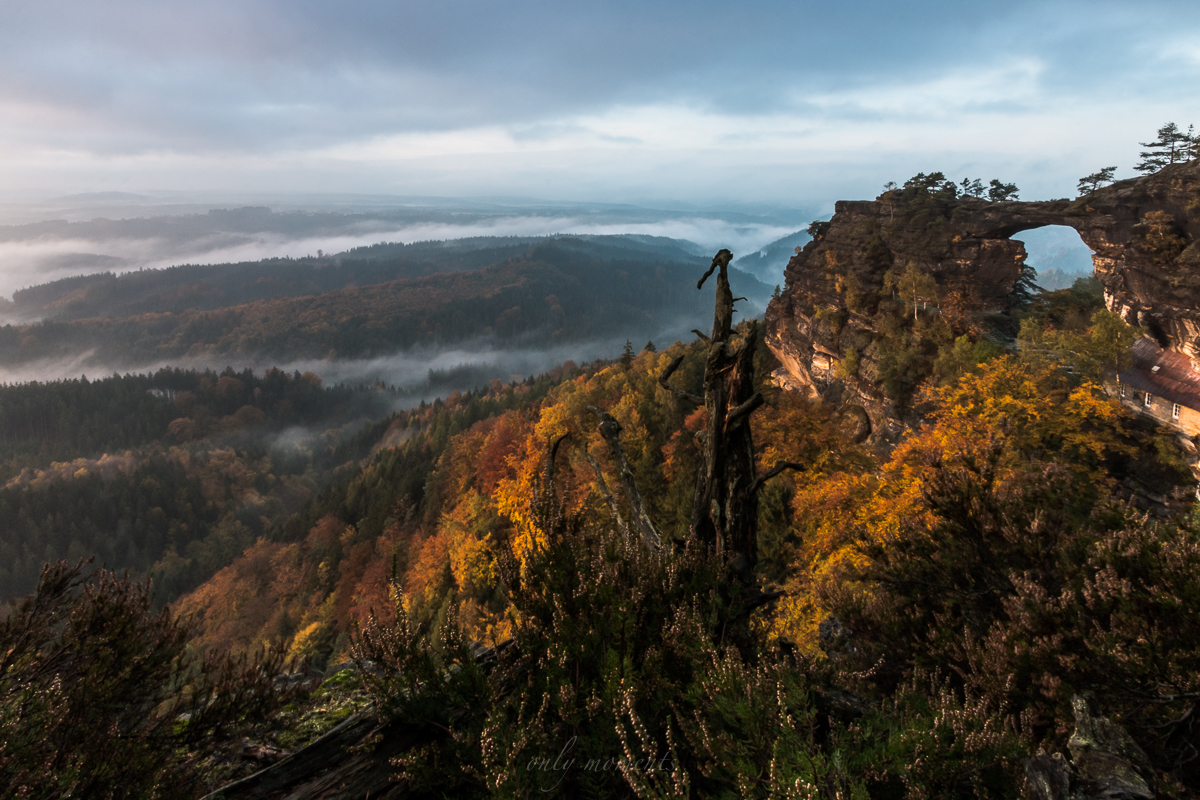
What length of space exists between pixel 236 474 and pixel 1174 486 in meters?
182

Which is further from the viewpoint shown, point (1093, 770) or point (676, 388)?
point (676, 388)

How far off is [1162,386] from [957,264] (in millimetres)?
15689

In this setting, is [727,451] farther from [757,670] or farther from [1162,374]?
[1162,374]

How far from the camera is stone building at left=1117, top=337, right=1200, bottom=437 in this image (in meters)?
26.2

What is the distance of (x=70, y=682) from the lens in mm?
4281

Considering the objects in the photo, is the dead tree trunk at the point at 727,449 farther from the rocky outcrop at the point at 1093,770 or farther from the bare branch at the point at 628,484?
the rocky outcrop at the point at 1093,770

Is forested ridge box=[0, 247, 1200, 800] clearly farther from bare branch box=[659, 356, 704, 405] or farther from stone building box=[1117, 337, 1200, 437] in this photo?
stone building box=[1117, 337, 1200, 437]

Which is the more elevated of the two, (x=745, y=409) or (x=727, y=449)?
(x=745, y=409)

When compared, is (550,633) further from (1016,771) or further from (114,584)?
(114,584)

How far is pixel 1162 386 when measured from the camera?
93.3 ft

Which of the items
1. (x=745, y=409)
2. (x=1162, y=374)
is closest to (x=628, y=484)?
(x=745, y=409)

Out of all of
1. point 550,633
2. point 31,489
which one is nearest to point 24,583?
point 31,489

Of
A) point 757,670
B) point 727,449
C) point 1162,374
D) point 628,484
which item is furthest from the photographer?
point 1162,374

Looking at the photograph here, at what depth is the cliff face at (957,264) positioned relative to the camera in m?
30.4
